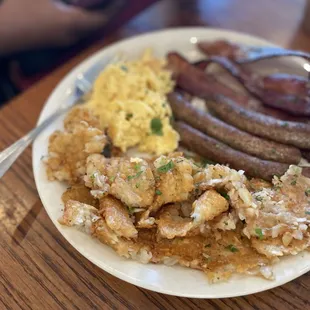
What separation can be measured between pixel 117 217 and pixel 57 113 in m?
0.87

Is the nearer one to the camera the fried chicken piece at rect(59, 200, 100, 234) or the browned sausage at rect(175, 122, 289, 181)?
Result: the fried chicken piece at rect(59, 200, 100, 234)

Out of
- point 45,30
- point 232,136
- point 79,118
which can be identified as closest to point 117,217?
point 79,118

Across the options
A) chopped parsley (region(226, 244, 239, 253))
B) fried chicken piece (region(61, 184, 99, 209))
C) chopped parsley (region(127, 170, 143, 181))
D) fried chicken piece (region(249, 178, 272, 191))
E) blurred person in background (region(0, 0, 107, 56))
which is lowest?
fried chicken piece (region(249, 178, 272, 191))

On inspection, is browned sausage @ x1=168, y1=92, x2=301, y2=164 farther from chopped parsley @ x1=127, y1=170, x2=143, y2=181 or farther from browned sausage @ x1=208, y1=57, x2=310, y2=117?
chopped parsley @ x1=127, y1=170, x2=143, y2=181

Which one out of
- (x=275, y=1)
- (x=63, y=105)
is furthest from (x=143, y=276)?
(x=275, y=1)

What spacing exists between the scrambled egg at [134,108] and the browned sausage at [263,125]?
0.30m

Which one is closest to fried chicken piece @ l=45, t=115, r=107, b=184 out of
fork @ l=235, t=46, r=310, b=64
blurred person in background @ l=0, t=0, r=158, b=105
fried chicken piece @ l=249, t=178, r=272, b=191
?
fried chicken piece @ l=249, t=178, r=272, b=191

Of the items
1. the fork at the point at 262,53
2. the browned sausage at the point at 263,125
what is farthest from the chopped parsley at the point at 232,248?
the fork at the point at 262,53

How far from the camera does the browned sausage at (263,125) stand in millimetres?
1971

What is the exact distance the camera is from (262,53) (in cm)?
236

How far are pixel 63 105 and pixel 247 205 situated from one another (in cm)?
122

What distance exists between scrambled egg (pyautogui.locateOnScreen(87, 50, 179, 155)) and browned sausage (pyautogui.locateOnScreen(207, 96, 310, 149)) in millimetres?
296

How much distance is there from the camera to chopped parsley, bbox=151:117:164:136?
2.12 meters

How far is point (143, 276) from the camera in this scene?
5.10 feet
